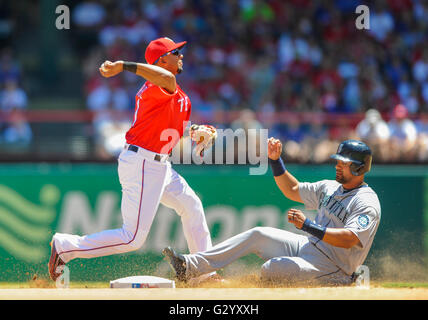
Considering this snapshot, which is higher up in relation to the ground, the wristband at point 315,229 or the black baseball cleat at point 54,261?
the wristband at point 315,229

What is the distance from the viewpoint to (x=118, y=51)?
12766 mm

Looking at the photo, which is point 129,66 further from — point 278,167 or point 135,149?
point 278,167

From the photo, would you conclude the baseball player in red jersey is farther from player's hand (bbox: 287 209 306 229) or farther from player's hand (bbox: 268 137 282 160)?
player's hand (bbox: 287 209 306 229)

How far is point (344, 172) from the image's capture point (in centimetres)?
576

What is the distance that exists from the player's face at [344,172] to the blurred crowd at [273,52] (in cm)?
549

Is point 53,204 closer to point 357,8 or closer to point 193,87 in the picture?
point 193,87

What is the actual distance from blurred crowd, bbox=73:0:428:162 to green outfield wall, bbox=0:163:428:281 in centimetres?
362

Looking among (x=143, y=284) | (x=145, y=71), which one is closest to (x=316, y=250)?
(x=143, y=284)

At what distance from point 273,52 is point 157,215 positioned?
21.2ft

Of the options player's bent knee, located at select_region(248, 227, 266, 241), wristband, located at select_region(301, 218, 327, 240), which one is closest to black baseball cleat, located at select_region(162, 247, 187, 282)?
player's bent knee, located at select_region(248, 227, 266, 241)

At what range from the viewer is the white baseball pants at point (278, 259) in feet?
18.9

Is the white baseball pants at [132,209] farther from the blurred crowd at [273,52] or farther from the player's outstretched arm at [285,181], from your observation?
the blurred crowd at [273,52]

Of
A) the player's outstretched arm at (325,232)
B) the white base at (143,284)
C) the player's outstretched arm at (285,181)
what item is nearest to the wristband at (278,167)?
the player's outstretched arm at (285,181)

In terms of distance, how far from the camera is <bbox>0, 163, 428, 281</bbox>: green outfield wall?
294 inches
